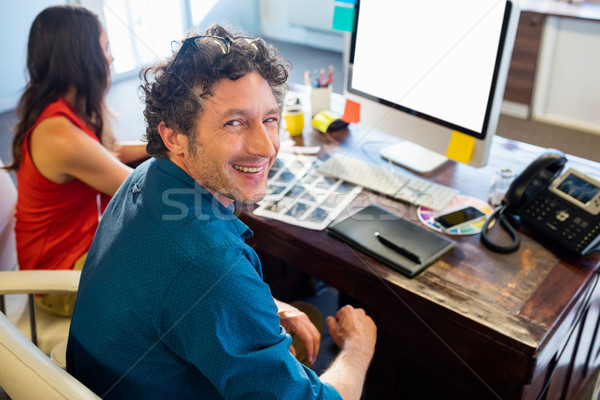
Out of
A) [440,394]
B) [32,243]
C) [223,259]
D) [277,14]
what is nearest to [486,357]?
[440,394]

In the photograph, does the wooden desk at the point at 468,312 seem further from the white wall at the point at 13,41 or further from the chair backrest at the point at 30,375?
the white wall at the point at 13,41

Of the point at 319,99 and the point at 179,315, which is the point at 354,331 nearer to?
the point at 179,315

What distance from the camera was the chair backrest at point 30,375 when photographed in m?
0.78

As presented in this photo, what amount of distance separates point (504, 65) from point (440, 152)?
316 millimetres

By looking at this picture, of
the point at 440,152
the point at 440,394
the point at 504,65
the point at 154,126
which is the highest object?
the point at 504,65

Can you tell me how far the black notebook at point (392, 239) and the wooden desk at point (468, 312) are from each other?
0.8 inches

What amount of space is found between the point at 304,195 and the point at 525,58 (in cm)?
283

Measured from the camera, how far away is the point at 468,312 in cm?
117

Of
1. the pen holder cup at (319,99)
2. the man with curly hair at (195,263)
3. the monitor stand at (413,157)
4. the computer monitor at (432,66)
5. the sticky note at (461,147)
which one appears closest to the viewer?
the man with curly hair at (195,263)

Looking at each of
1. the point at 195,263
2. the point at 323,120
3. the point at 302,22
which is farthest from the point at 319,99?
the point at 302,22

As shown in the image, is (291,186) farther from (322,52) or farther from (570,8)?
(322,52)

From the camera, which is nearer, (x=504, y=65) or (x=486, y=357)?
(x=486, y=357)

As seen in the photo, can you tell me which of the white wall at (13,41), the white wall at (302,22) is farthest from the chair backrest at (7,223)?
the white wall at (302,22)

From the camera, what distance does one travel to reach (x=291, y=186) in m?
1.65
